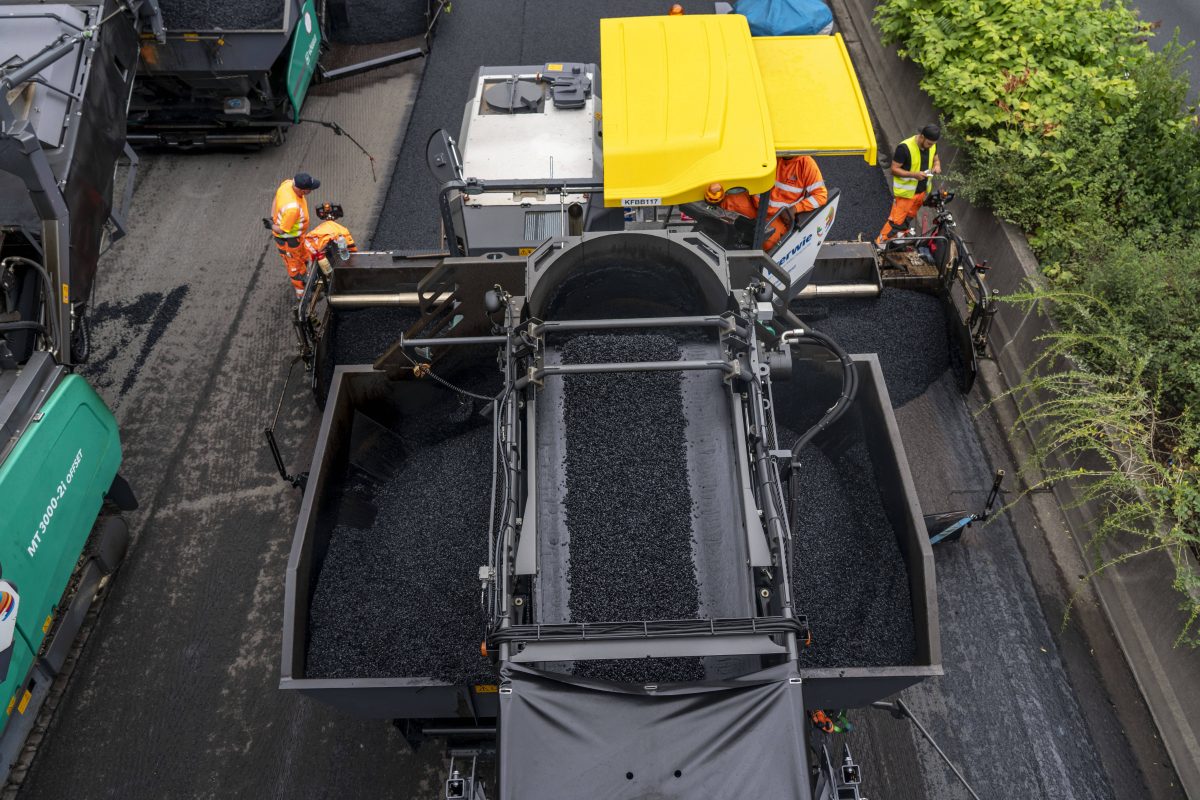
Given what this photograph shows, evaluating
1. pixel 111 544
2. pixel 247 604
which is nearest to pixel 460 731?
pixel 247 604

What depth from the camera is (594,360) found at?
395 centimetres

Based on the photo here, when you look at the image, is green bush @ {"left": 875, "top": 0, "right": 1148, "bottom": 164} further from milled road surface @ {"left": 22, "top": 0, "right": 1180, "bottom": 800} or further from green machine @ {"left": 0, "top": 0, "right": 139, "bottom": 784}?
green machine @ {"left": 0, "top": 0, "right": 139, "bottom": 784}

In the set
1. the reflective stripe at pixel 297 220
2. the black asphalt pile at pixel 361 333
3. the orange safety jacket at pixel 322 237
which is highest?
the reflective stripe at pixel 297 220

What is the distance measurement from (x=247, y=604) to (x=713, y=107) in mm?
4380

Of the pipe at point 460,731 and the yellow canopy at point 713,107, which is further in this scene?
the yellow canopy at point 713,107

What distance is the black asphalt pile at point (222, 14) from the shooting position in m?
7.29

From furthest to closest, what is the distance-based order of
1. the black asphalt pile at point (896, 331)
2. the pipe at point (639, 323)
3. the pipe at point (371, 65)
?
the pipe at point (371, 65) < the black asphalt pile at point (896, 331) < the pipe at point (639, 323)

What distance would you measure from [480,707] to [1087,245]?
5.39 meters

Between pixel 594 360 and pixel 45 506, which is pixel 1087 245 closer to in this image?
pixel 594 360

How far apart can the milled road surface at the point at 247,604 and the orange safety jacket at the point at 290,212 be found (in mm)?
901

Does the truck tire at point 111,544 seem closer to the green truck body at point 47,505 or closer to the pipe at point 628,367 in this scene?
the green truck body at point 47,505

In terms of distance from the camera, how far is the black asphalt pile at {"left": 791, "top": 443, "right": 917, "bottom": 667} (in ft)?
13.6

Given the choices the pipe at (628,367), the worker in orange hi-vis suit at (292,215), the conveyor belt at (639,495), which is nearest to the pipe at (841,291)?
the conveyor belt at (639,495)

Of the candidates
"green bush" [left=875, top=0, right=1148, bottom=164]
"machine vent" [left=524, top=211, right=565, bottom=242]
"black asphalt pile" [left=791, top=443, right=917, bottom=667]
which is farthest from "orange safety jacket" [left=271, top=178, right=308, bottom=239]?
"green bush" [left=875, top=0, right=1148, bottom=164]
